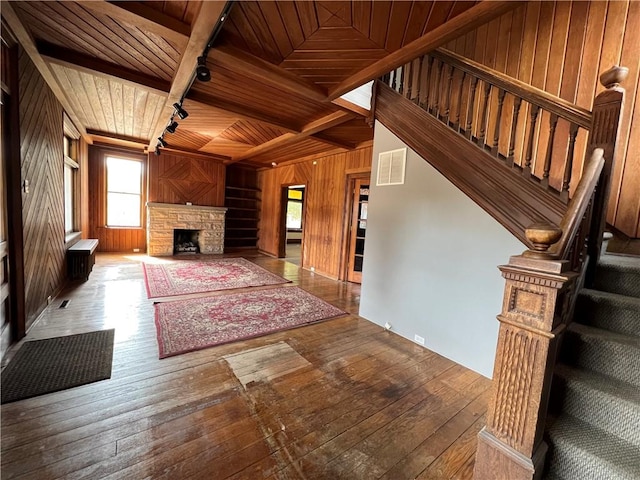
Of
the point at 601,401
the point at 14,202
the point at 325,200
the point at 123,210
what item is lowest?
the point at 601,401

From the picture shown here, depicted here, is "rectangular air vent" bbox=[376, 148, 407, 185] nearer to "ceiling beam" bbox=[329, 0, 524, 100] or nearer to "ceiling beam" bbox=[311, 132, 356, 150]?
"ceiling beam" bbox=[329, 0, 524, 100]


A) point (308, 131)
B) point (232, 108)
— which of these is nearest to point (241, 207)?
point (308, 131)

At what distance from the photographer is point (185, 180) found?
744 centimetres

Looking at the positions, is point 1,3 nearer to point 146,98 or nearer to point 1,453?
point 146,98

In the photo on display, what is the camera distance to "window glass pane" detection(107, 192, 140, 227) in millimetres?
6938

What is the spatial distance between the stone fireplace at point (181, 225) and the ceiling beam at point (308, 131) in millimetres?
2287

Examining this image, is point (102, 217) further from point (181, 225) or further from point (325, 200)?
point (325, 200)

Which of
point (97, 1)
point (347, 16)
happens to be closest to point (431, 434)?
point (347, 16)

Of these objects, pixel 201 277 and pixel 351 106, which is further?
pixel 201 277

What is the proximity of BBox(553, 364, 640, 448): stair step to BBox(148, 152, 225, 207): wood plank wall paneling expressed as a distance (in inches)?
317

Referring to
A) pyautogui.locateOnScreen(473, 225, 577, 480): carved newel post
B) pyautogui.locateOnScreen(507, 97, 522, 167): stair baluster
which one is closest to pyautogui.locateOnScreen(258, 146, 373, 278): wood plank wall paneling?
pyautogui.locateOnScreen(507, 97, 522, 167): stair baluster

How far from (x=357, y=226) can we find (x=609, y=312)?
12.9 ft

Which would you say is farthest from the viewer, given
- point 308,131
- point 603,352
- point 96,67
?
point 308,131

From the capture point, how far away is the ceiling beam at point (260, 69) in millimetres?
2299
